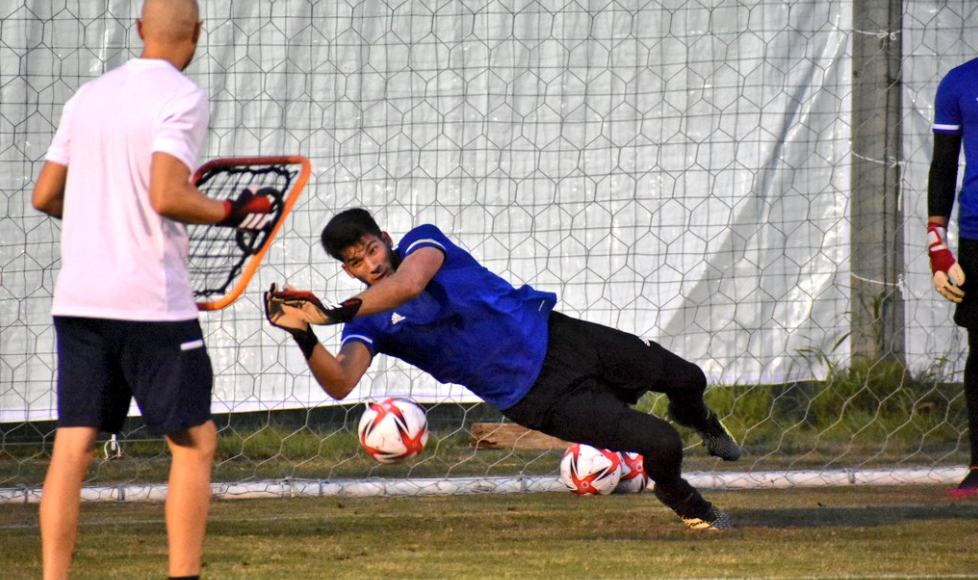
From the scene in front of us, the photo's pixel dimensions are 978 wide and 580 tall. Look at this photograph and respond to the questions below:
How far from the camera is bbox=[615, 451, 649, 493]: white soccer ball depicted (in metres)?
5.85

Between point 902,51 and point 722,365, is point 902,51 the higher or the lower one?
the higher one

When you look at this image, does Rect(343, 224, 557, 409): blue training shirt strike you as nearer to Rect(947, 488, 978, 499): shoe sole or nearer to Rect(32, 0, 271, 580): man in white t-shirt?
Rect(32, 0, 271, 580): man in white t-shirt

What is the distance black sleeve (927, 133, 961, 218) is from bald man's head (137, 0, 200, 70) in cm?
338

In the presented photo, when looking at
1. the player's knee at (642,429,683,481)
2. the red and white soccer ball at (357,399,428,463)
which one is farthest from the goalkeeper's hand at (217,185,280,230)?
the player's knee at (642,429,683,481)

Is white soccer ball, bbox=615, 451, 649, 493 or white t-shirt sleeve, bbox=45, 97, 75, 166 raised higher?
white t-shirt sleeve, bbox=45, 97, 75, 166

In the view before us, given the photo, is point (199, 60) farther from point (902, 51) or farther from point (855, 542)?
point (855, 542)

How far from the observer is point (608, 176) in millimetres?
7094

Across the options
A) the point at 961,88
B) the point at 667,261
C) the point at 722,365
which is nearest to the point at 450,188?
the point at 667,261

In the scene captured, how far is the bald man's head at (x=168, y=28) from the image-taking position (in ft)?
10.5

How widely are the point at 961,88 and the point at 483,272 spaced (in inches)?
86.0

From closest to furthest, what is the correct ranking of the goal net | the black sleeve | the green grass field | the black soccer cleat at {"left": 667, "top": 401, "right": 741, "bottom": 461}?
the green grass field < the black soccer cleat at {"left": 667, "top": 401, "right": 741, "bottom": 461} < the black sleeve < the goal net

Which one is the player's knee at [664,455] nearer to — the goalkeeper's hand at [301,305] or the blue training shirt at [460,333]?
the blue training shirt at [460,333]

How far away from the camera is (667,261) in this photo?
23.3ft

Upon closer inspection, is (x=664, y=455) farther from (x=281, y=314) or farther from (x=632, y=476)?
(x=281, y=314)
